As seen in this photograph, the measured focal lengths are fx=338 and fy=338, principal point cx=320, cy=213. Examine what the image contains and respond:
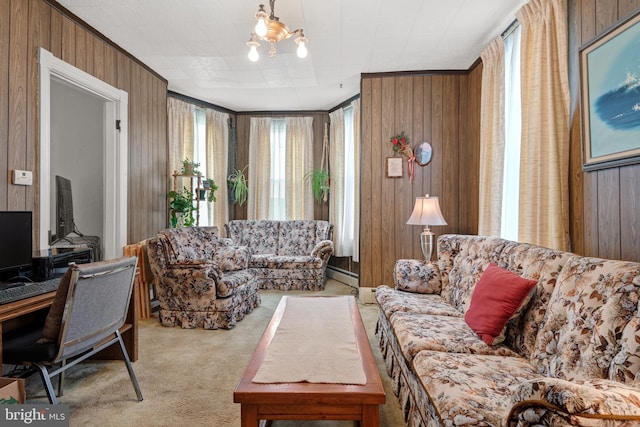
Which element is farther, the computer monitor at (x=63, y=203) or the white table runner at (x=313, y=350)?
the computer monitor at (x=63, y=203)

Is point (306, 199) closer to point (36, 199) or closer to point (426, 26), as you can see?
point (426, 26)

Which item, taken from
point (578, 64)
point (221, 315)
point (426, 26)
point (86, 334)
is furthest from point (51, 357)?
point (426, 26)

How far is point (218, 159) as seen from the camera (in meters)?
5.55

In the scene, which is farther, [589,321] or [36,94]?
[36,94]

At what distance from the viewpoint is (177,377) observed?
2338mm

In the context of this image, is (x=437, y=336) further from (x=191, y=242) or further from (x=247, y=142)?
(x=247, y=142)

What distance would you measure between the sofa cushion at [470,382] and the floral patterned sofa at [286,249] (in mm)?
Result: 3290

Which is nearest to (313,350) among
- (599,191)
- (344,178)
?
(599,191)

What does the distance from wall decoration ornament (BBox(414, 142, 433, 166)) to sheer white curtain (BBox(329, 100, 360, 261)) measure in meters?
1.09

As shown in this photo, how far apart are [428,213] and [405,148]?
3.50 feet

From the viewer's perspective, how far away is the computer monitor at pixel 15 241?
2016 mm

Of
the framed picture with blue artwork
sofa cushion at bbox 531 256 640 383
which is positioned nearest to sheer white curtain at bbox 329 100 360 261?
the framed picture with blue artwork

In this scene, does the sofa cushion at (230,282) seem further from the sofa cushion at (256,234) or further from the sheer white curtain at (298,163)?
the sheer white curtain at (298,163)

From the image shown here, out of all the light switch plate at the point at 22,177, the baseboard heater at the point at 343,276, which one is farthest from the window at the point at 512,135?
the light switch plate at the point at 22,177
